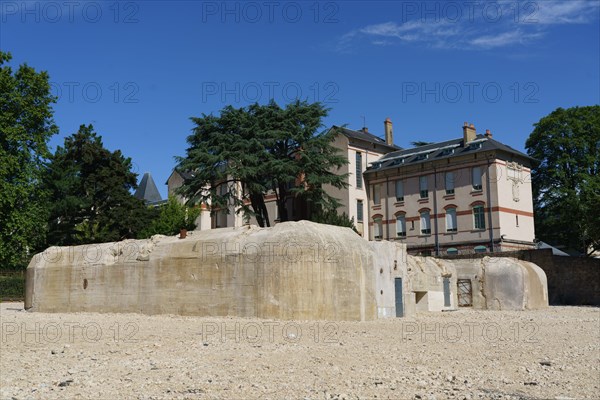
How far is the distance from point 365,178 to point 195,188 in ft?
57.5

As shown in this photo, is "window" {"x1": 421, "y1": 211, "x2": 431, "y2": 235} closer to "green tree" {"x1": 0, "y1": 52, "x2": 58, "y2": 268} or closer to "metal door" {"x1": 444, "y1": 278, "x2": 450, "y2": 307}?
"metal door" {"x1": 444, "y1": 278, "x2": 450, "y2": 307}

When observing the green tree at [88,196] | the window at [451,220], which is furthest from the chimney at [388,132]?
the green tree at [88,196]

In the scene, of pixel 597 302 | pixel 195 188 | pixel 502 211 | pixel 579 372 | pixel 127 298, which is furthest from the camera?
pixel 502 211

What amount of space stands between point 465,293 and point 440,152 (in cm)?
1983

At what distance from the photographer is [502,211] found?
155 feet

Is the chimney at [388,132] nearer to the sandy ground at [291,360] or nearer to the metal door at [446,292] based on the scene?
the metal door at [446,292]

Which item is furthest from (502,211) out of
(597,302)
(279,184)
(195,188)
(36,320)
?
(36,320)

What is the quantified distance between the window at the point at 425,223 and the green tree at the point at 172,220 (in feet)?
60.6

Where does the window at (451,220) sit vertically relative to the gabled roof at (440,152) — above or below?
below

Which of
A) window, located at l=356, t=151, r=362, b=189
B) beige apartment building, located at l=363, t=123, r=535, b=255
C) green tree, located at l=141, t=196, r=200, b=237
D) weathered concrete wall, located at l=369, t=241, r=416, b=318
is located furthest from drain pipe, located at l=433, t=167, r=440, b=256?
weathered concrete wall, located at l=369, t=241, r=416, b=318

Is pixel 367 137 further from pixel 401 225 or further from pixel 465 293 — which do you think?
pixel 465 293

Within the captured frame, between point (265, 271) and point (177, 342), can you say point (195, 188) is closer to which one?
point (265, 271)

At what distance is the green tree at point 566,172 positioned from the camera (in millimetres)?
46084

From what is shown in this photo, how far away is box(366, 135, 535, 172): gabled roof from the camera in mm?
48713
